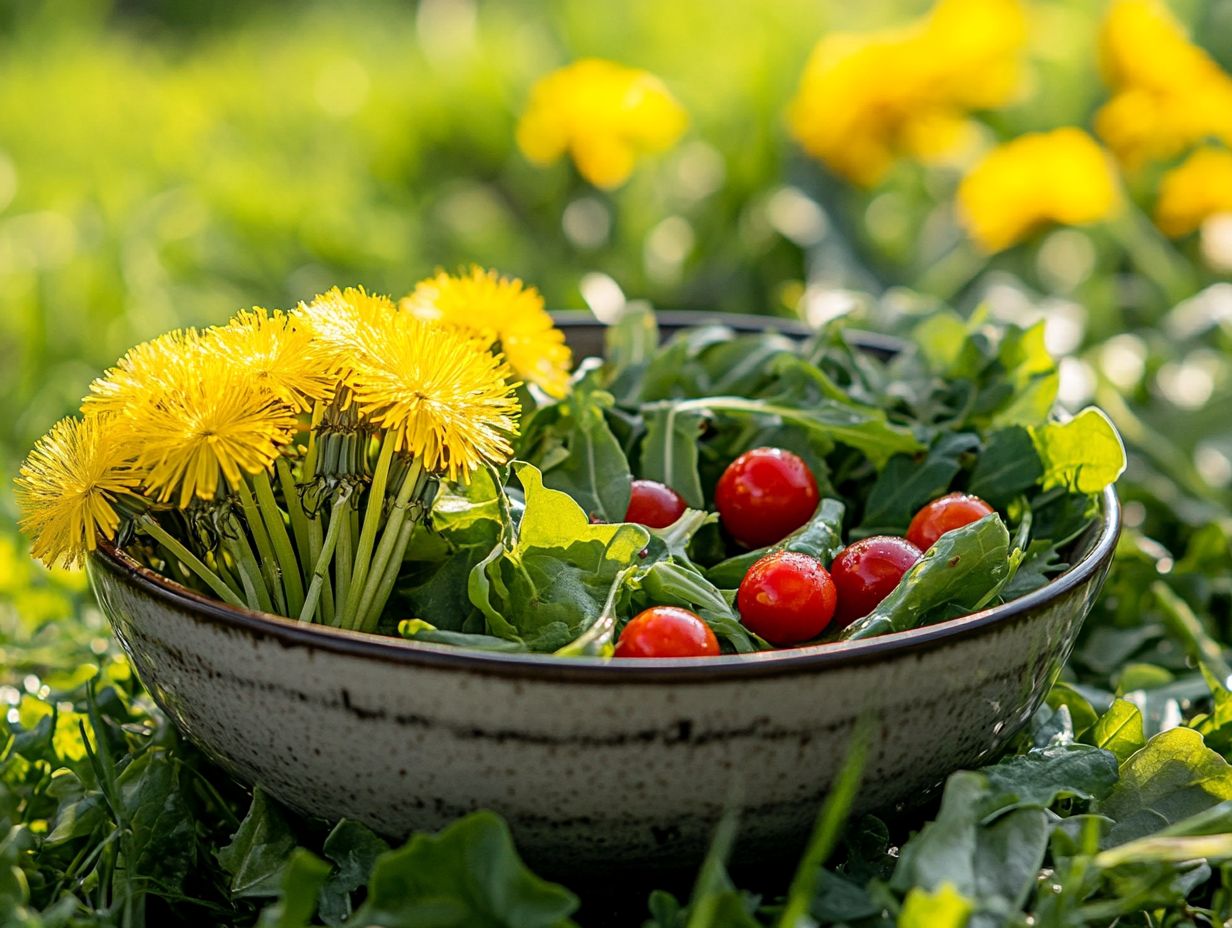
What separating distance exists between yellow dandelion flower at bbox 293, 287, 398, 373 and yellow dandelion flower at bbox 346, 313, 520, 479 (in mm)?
11

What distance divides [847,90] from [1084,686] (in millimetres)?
1648

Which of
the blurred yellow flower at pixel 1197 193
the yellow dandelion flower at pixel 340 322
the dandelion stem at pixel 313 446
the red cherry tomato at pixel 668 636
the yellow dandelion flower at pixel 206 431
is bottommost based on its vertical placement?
the blurred yellow flower at pixel 1197 193

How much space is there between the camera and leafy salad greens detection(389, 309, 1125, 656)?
3.42 feet

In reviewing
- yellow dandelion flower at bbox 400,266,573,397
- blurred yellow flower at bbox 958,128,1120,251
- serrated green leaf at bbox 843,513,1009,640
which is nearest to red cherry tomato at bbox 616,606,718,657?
serrated green leaf at bbox 843,513,1009,640

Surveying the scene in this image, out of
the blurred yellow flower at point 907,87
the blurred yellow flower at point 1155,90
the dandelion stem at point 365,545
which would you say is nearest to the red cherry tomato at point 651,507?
the dandelion stem at point 365,545

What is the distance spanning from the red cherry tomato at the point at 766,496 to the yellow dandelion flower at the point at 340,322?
14.3 inches

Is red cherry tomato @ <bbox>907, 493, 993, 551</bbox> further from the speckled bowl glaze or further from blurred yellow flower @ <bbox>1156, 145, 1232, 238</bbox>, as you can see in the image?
blurred yellow flower @ <bbox>1156, 145, 1232, 238</bbox>

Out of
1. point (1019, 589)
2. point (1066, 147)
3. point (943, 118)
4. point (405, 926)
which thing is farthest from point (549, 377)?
point (943, 118)

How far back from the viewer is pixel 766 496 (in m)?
1.21

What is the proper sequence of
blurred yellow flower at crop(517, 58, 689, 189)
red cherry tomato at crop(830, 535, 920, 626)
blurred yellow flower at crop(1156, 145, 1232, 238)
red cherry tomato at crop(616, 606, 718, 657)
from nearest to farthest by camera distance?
red cherry tomato at crop(616, 606, 718, 657) → red cherry tomato at crop(830, 535, 920, 626) → blurred yellow flower at crop(1156, 145, 1232, 238) → blurred yellow flower at crop(517, 58, 689, 189)

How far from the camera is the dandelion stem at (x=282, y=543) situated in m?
1.01

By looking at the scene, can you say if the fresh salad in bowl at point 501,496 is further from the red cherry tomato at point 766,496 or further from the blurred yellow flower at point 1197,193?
the blurred yellow flower at point 1197,193

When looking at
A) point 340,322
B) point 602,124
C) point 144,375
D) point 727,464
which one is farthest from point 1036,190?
point 144,375

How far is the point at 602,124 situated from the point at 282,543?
1.98 meters
